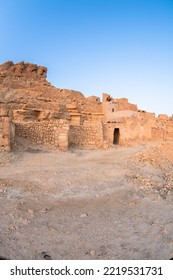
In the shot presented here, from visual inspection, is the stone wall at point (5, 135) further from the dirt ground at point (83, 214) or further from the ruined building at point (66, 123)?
the dirt ground at point (83, 214)

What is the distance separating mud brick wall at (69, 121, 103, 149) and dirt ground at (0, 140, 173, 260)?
5923 millimetres

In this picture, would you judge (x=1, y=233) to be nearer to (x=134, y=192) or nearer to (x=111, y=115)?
(x=134, y=192)

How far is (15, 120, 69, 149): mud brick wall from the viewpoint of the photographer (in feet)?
35.8

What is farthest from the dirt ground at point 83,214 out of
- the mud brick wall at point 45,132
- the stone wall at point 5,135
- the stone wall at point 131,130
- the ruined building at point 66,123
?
the stone wall at point 131,130

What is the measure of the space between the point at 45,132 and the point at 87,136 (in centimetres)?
307

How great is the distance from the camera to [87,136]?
44.6 feet

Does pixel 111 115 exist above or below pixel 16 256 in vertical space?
above

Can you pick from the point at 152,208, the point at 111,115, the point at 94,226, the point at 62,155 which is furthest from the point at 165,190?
the point at 111,115

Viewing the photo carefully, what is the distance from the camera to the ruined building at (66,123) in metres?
11.0

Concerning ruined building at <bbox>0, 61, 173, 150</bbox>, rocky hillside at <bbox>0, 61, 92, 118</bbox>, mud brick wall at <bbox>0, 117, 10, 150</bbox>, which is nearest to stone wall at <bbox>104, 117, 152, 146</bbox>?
ruined building at <bbox>0, 61, 173, 150</bbox>

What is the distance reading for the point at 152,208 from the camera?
4.73 meters

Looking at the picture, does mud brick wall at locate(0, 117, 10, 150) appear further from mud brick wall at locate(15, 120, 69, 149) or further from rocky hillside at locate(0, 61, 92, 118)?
rocky hillside at locate(0, 61, 92, 118)

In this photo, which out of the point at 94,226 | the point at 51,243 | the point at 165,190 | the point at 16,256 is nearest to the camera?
the point at 16,256

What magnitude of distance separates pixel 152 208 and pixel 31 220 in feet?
7.52
